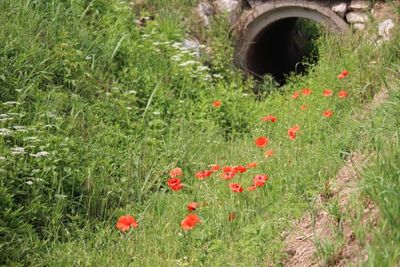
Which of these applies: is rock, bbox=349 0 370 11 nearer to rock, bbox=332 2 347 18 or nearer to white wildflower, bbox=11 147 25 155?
rock, bbox=332 2 347 18

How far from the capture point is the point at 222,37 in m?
7.23

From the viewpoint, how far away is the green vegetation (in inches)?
139

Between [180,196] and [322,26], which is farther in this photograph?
[322,26]

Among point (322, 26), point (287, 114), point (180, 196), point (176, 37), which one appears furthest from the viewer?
point (322, 26)

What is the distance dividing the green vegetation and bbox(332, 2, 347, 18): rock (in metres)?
0.76

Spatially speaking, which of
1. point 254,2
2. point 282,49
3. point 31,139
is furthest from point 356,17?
point 31,139

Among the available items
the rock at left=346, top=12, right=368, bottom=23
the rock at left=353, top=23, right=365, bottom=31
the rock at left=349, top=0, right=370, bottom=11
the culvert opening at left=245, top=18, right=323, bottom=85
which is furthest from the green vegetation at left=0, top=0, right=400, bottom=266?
the culvert opening at left=245, top=18, right=323, bottom=85

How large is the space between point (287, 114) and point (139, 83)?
1.40m

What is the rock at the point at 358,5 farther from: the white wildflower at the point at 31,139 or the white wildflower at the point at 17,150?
the white wildflower at the point at 17,150

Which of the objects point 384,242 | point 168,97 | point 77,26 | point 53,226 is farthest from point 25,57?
point 384,242

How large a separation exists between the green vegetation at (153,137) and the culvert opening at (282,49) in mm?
1087

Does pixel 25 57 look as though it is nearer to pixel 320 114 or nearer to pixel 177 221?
pixel 177 221

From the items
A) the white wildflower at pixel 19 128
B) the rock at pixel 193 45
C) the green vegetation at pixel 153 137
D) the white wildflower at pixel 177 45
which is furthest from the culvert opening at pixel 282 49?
the white wildflower at pixel 19 128

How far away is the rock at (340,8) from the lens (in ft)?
23.2
